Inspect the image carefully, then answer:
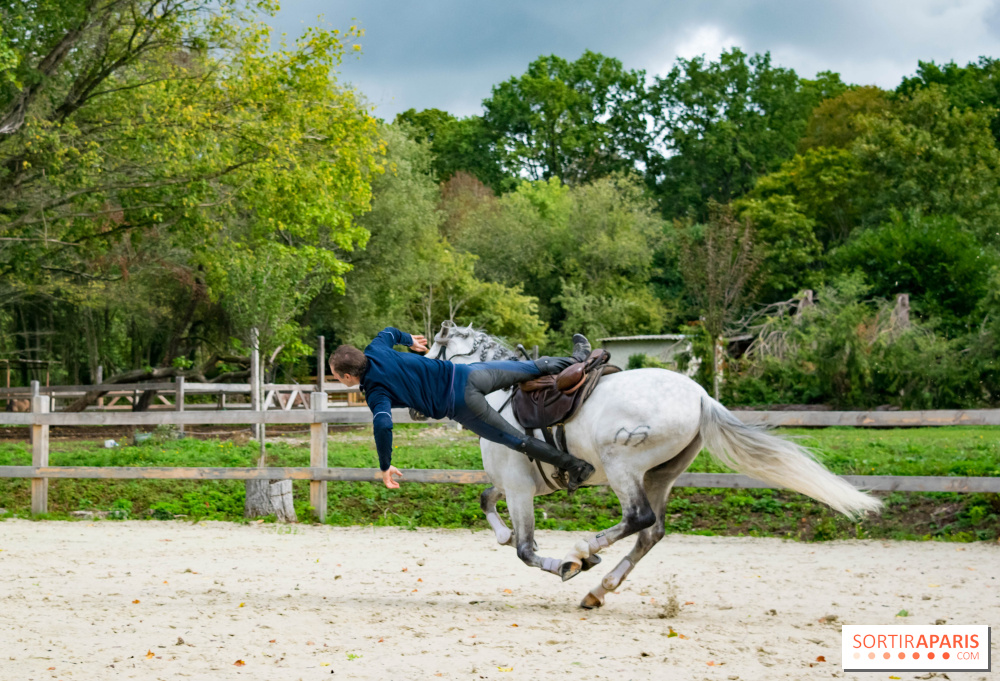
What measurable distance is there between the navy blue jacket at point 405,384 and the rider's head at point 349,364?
6 cm

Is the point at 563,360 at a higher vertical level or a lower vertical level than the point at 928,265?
lower

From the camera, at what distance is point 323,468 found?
9375 mm

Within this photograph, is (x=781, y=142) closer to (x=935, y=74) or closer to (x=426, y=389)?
(x=935, y=74)

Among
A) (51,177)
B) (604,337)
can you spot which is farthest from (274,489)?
(604,337)

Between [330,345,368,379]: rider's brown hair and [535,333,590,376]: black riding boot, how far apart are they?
1.05 metres

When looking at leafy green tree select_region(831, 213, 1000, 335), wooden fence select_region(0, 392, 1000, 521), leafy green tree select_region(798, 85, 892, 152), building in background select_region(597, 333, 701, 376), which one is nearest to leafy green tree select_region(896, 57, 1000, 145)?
leafy green tree select_region(798, 85, 892, 152)

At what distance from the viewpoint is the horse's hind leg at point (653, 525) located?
5.34 m

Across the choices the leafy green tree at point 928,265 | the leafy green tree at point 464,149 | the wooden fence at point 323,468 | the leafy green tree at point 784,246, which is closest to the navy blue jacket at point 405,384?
the wooden fence at point 323,468

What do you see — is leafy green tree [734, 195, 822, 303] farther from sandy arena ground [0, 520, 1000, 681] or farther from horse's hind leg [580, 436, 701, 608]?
horse's hind leg [580, 436, 701, 608]

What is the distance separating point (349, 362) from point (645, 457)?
Result: 5.73 feet

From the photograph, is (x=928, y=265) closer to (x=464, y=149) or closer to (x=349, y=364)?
(x=349, y=364)

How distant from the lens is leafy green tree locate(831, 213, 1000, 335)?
25.9 m

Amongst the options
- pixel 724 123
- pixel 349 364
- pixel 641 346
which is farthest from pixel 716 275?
pixel 724 123

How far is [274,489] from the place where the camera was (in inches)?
380
